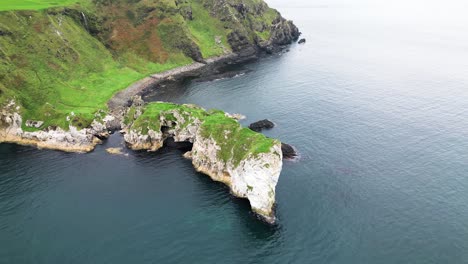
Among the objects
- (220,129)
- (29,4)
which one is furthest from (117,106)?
(29,4)

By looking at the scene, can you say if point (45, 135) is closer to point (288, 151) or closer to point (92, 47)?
point (92, 47)

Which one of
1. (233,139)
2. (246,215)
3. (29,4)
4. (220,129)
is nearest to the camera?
(246,215)

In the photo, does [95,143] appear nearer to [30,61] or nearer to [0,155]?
[0,155]

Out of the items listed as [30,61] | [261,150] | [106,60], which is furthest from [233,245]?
[106,60]

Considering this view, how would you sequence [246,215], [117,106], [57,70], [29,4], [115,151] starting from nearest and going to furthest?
[246,215] → [115,151] → [117,106] → [57,70] → [29,4]

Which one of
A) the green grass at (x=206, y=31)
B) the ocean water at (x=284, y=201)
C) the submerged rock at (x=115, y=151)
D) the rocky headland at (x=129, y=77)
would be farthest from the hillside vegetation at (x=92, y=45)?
the ocean water at (x=284, y=201)

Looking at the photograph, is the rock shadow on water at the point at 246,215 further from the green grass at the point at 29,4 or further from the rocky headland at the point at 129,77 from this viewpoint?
the green grass at the point at 29,4
